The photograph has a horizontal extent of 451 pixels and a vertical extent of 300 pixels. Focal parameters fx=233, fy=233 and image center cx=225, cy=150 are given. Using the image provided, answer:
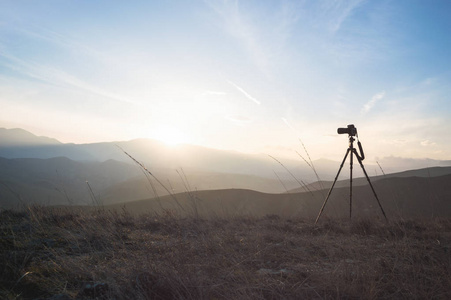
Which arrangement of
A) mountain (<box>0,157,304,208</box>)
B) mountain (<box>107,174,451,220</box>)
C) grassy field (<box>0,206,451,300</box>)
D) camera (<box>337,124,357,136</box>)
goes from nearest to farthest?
grassy field (<box>0,206,451,300</box>) < camera (<box>337,124,357,136</box>) < mountain (<box>107,174,451,220</box>) < mountain (<box>0,157,304,208</box>)

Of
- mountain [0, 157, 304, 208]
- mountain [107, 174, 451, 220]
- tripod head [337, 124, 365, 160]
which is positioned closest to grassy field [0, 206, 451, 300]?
tripod head [337, 124, 365, 160]

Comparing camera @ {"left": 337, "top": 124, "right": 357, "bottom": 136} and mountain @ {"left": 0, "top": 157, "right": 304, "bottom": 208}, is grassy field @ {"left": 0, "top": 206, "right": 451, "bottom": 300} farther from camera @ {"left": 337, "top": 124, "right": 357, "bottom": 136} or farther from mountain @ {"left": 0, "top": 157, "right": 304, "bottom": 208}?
mountain @ {"left": 0, "top": 157, "right": 304, "bottom": 208}

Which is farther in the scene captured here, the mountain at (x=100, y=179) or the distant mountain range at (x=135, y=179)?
the mountain at (x=100, y=179)

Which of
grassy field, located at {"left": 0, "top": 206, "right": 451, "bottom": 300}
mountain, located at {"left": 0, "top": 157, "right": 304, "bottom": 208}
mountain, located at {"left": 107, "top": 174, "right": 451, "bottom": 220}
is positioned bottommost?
mountain, located at {"left": 0, "top": 157, "right": 304, "bottom": 208}

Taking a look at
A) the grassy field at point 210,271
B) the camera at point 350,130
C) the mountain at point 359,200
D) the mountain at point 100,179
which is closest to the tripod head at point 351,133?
the camera at point 350,130

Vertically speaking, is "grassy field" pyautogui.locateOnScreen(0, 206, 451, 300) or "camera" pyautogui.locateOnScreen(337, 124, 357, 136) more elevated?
"camera" pyautogui.locateOnScreen(337, 124, 357, 136)

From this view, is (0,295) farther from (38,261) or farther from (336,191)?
(336,191)

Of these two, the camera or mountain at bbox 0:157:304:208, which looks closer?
the camera

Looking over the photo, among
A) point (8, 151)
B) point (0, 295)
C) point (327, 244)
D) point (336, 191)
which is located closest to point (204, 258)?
point (0, 295)

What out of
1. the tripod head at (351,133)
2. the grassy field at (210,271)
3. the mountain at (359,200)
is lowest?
the mountain at (359,200)

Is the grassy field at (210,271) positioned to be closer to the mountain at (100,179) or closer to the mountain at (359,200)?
the mountain at (359,200)

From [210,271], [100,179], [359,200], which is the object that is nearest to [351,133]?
[210,271]

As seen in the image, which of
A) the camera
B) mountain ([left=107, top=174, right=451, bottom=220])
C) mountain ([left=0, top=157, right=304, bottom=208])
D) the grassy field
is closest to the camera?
the grassy field

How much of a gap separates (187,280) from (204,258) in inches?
A: 35.6
